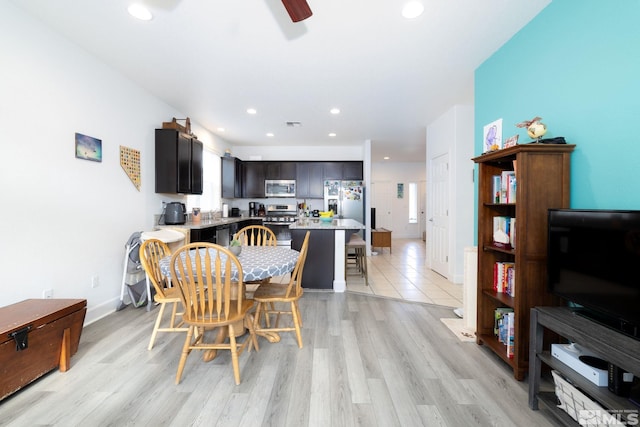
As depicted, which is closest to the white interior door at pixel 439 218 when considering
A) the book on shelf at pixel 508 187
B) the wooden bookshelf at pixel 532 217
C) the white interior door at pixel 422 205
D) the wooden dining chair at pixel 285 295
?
the book on shelf at pixel 508 187

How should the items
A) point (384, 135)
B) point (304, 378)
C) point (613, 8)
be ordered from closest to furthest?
point (613, 8) → point (304, 378) → point (384, 135)

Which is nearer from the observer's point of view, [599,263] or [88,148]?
[599,263]

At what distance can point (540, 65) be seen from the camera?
2172 mm

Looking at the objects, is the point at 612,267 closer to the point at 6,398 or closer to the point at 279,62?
the point at 279,62

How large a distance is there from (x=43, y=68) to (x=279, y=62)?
2.00m

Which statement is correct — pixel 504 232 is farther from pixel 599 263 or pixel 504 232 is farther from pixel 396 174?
pixel 396 174

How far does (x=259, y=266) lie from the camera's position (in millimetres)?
2064

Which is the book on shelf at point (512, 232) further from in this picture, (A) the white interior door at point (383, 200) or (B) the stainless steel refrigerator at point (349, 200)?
(A) the white interior door at point (383, 200)

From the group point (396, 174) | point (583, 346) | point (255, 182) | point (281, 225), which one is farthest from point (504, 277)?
point (396, 174)

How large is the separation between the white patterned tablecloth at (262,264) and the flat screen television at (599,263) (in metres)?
1.73

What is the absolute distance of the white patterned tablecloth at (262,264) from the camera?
2000mm

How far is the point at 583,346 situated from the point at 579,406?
32 centimetres

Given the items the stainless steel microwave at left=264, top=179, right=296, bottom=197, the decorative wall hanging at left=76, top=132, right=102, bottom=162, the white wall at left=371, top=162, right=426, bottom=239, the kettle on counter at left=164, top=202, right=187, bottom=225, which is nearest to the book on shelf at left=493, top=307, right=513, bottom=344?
the kettle on counter at left=164, top=202, right=187, bottom=225

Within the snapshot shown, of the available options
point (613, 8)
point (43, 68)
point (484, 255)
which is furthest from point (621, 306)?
point (43, 68)
